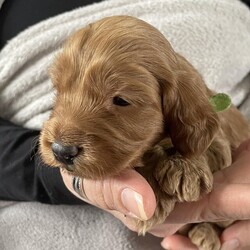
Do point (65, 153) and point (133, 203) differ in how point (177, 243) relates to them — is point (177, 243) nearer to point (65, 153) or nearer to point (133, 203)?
point (133, 203)

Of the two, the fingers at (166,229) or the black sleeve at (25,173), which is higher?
the fingers at (166,229)

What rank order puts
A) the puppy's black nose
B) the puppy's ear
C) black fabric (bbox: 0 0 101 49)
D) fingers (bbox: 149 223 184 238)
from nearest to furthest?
the puppy's black nose, the puppy's ear, fingers (bbox: 149 223 184 238), black fabric (bbox: 0 0 101 49)

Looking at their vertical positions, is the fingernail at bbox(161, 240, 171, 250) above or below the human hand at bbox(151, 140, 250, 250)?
below

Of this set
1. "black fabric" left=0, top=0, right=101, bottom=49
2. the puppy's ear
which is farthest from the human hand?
"black fabric" left=0, top=0, right=101, bottom=49

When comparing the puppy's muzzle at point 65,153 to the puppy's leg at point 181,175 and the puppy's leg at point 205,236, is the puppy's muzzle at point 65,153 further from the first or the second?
the puppy's leg at point 205,236

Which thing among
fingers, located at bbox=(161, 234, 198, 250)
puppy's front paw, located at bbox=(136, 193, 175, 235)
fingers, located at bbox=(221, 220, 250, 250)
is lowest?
fingers, located at bbox=(161, 234, 198, 250)

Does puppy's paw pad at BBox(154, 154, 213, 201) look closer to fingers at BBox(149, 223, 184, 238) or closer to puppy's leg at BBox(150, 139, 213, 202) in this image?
puppy's leg at BBox(150, 139, 213, 202)

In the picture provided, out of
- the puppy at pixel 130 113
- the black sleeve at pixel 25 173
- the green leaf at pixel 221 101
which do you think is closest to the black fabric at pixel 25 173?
the black sleeve at pixel 25 173
